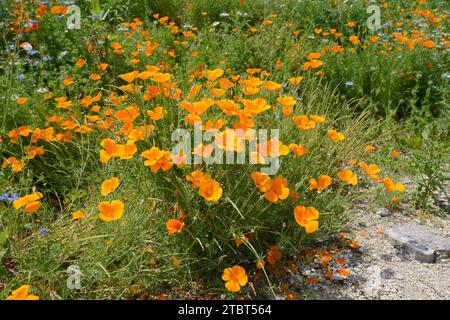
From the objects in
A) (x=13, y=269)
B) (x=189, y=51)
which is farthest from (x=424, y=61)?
(x=13, y=269)

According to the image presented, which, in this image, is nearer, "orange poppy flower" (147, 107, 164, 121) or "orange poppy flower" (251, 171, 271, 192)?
"orange poppy flower" (251, 171, 271, 192)

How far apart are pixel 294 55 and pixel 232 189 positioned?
81.1 inches

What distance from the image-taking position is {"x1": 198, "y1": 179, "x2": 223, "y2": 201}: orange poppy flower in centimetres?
171

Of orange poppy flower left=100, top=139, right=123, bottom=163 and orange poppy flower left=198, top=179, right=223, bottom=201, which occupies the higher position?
orange poppy flower left=100, top=139, right=123, bottom=163

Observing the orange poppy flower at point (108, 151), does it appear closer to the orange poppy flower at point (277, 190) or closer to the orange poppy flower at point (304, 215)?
the orange poppy flower at point (277, 190)

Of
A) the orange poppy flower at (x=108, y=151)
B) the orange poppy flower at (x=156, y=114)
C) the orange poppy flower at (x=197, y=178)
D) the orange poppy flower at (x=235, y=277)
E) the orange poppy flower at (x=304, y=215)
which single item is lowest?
the orange poppy flower at (x=235, y=277)

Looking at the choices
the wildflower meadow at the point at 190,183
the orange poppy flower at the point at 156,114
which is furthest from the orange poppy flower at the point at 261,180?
the orange poppy flower at the point at 156,114

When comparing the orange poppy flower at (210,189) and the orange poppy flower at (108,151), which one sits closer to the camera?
the orange poppy flower at (210,189)

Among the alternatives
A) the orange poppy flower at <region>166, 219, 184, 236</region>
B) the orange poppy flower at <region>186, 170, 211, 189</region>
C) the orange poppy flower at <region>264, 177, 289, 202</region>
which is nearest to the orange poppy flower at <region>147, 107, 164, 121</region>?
the orange poppy flower at <region>186, 170, 211, 189</region>

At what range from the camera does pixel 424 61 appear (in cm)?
383

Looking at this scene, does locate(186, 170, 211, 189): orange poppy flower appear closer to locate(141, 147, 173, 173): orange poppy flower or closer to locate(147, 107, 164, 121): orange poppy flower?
locate(141, 147, 173, 173): orange poppy flower

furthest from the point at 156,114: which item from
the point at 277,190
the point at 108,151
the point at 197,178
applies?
the point at 277,190

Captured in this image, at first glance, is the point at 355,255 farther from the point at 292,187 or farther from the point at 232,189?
the point at 232,189

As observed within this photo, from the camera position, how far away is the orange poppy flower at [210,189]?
1.71 m
